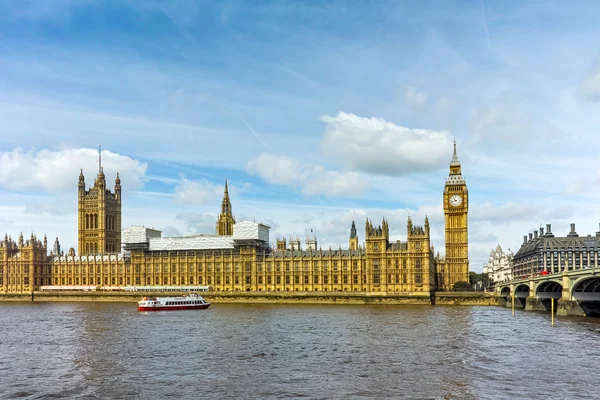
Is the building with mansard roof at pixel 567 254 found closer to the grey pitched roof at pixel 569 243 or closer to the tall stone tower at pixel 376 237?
the grey pitched roof at pixel 569 243

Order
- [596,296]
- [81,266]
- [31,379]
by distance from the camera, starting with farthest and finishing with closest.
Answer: [81,266], [596,296], [31,379]

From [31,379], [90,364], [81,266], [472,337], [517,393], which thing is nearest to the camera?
[517,393]

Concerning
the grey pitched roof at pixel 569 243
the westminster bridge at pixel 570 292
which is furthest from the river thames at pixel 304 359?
the grey pitched roof at pixel 569 243

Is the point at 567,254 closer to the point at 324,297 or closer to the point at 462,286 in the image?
the point at 462,286

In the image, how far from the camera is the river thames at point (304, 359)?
41.0 m

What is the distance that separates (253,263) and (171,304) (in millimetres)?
37569

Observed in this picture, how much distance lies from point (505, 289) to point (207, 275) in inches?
2829

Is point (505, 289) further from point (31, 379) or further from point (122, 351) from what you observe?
point (31, 379)

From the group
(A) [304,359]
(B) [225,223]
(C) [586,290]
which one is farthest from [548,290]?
(B) [225,223]

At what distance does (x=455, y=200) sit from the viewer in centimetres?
15988

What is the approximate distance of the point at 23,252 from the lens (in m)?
175

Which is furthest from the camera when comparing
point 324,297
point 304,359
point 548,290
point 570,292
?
point 324,297

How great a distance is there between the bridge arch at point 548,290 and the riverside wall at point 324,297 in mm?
18562

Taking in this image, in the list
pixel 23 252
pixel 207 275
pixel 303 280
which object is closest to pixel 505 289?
pixel 303 280
